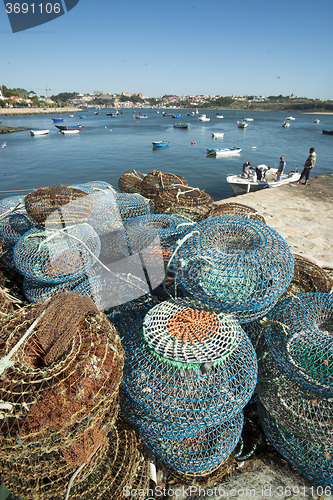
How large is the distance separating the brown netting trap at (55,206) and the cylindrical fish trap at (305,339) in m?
2.87

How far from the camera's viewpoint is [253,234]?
3.06 m

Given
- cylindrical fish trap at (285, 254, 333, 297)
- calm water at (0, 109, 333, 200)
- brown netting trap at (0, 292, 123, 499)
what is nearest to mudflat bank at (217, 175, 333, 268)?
cylindrical fish trap at (285, 254, 333, 297)

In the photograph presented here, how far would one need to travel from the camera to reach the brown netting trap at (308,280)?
370cm

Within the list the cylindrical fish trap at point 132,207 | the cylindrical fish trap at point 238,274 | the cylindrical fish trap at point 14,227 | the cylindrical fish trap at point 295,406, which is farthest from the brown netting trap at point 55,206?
the cylindrical fish trap at point 295,406

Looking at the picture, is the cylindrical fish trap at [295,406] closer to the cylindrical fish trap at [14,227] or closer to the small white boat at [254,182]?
the cylindrical fish trap at [14,227]

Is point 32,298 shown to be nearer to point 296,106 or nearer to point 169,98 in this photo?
point 296,106

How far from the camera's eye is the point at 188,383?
2070mm

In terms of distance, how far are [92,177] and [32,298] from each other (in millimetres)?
18169

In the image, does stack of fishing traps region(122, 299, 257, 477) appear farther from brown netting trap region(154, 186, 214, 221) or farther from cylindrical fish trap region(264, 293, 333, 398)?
brown netting trap region(154, 186, 214, 221)

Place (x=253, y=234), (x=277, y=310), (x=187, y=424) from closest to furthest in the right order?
(x=187, y=424) → (x=277, y=310) → (x=253, y=234)

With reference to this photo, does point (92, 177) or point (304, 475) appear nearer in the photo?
point (304, 475)

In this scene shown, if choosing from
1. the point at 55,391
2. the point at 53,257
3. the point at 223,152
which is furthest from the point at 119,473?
the point at 223,152

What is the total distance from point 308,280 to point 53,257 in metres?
3.60

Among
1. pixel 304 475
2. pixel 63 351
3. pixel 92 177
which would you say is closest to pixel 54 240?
pixel 63 351
